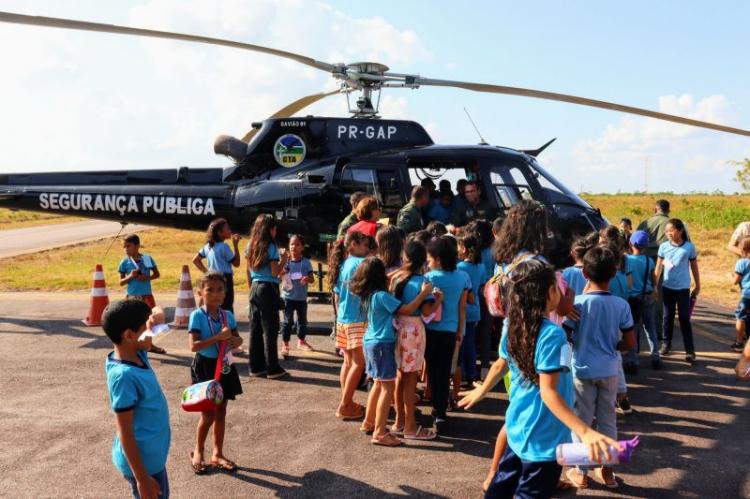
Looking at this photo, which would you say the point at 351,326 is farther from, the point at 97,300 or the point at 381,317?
the point at 97,300

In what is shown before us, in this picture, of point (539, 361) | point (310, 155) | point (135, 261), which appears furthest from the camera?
point (310, 155)

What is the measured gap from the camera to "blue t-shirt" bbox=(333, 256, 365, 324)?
5125 mm

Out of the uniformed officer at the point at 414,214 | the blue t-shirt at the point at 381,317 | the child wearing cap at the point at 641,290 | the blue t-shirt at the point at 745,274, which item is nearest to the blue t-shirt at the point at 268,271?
the uniformed officer at the point at 414,214

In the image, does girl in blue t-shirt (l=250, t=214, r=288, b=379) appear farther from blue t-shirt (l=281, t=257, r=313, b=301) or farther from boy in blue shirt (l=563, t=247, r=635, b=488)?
boy in blue shirt (l=563, t=247, r=635, b=488)

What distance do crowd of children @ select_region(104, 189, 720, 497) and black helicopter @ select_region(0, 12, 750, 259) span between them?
111cm

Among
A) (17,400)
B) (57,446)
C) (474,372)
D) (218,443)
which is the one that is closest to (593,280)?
(474,372)

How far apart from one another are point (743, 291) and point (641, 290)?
182 centimetres

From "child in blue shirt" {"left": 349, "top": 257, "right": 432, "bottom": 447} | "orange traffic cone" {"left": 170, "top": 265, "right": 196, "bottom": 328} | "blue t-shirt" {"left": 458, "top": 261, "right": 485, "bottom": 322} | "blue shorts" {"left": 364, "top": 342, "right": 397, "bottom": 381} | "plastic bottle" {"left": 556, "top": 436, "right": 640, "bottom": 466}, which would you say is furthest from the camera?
"orange traffic cone" {"left": 170, "top": 265, "right": 196, "bottom": 328}

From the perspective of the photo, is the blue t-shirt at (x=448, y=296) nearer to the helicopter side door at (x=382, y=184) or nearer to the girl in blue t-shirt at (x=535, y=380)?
the girl in blue t-shirt at (x=535, y=380)

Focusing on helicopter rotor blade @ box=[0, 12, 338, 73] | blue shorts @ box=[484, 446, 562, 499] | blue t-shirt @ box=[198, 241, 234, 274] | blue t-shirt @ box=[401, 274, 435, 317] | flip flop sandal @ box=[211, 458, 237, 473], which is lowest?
flip flop sandal @ box=[211, 458, 237, 473]

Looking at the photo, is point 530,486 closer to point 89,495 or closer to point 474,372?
point 89,495

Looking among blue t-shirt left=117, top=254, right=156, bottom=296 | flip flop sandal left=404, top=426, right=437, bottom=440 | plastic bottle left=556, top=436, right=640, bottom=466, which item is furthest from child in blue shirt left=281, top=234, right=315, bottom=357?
plastic bottle left=556, top=436, right=640, bottom=466

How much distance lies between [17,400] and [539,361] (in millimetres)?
5247

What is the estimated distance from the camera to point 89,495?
13.0ft
